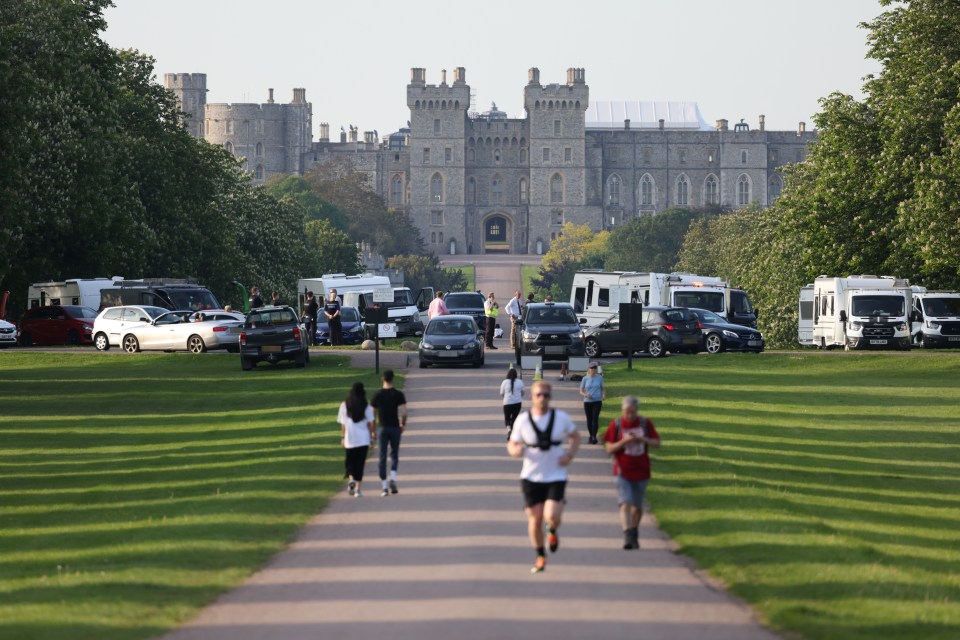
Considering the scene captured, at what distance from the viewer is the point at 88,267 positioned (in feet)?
205

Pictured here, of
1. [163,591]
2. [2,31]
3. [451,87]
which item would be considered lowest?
[163,591]

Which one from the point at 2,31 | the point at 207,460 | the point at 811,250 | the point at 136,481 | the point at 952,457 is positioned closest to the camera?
the point at 136,481

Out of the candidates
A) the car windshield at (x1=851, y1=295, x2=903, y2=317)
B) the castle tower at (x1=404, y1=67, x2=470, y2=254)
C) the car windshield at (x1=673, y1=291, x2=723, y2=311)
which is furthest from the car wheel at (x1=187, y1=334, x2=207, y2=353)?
the castle tower at (x1=404, y1=67, x2=470, y2=254)

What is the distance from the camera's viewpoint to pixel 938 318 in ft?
185

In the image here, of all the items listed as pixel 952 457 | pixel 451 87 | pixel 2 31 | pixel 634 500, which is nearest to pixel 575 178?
pixel 451 87

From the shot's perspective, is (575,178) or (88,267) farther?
(575,178)

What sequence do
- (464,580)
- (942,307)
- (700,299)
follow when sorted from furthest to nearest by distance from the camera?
(942,307) < (700,299) < (464,580)

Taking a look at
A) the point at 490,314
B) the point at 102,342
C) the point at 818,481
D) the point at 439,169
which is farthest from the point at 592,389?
the point at 439,169

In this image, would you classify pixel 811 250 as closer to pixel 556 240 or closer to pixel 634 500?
pixel 634 500

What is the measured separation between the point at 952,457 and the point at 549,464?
53.6 ft

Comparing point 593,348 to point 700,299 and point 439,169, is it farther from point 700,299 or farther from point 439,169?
point 439,169

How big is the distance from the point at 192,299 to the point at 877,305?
920 inches

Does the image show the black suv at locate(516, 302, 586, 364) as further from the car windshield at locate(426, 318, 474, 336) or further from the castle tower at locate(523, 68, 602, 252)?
the castle tower at locate(523, 68, 602, 252)

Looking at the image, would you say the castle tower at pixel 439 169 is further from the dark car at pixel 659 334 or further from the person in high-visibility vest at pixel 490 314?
the dark car at pixel 659 334
